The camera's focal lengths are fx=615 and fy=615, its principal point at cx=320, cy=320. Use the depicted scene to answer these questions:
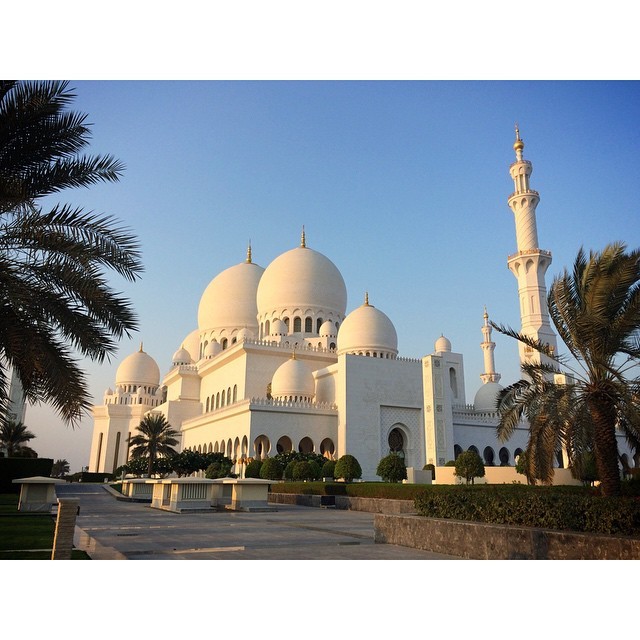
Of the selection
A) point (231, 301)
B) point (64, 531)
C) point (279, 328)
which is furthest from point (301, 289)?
point (64, 531)

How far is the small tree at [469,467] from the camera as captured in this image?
1903cm

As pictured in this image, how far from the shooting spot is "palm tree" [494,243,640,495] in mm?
8227

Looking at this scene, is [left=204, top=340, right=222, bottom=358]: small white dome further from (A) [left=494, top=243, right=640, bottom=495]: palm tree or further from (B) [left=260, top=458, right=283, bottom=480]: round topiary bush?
(A) [left=494, top=243, right=640, bottom=495]: palm tree

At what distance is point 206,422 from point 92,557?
86.0 feet

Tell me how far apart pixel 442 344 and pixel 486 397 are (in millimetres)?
4734

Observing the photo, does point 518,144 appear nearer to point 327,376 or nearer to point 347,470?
point 327,376

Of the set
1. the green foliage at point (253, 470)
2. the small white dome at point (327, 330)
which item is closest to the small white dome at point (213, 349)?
the small white dome at point (327, 330)

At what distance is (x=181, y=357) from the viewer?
4219 cm

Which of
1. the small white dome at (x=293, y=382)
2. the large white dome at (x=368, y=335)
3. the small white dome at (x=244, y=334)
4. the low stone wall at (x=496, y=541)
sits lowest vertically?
the low stone wall at (x=496, y=541)

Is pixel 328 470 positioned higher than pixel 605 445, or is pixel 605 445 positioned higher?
pixel 328 470

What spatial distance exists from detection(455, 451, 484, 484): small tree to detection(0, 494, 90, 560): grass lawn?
11.9 metres

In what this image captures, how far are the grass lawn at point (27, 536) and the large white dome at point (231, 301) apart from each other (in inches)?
988

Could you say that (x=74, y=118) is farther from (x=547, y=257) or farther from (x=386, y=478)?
(x=547, y=257)

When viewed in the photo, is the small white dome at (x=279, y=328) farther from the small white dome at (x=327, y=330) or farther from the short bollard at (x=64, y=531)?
the short bollard at (x=64, y=531)
